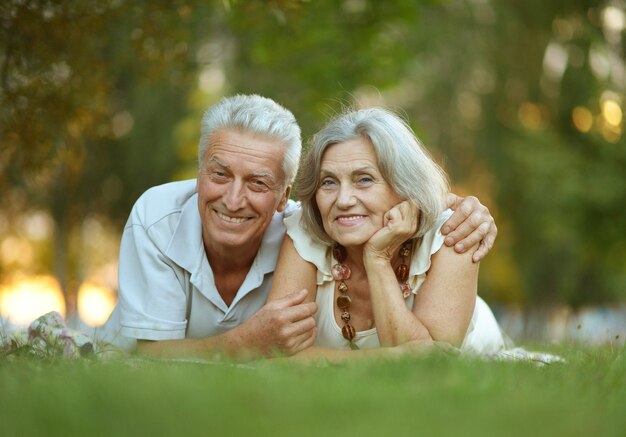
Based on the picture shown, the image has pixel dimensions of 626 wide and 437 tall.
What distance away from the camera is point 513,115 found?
18.8 m

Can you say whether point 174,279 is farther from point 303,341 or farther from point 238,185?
point 303,341

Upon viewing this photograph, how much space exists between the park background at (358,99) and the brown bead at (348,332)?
2.36 m

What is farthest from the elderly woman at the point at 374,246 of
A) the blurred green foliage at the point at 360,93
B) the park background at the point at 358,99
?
the park background at the point at 358,99

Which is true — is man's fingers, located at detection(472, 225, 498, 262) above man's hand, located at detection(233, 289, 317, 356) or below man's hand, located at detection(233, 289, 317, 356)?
above

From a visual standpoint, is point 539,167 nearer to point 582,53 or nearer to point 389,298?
point 582,53

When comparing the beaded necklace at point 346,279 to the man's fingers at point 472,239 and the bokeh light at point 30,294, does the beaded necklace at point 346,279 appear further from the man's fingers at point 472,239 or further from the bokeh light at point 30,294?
the bokeh light at point 30,294

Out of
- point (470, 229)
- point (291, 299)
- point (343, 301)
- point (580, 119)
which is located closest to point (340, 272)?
point (343, 301)

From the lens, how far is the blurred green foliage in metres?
6.97

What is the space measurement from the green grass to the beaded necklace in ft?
5.28

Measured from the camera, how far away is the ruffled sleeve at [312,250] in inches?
187

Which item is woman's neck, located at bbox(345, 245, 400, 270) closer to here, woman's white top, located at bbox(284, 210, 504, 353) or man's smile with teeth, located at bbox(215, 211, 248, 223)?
woman's white top, located at bbox(284, 210, 504, 353)

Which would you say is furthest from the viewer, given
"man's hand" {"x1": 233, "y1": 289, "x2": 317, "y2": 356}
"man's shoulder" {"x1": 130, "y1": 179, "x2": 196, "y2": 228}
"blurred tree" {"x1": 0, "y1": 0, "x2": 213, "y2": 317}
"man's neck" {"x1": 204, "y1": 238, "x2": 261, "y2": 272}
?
"blurred tree" {"x1": 0, "y1": 0, "x2": 213, "y2": 317}

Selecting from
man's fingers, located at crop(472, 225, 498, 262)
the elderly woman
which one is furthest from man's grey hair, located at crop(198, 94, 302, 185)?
man's fingers, located at crop(472, 225, 498, 262)

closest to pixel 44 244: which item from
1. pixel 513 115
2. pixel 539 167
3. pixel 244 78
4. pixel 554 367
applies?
pixel 244 78
